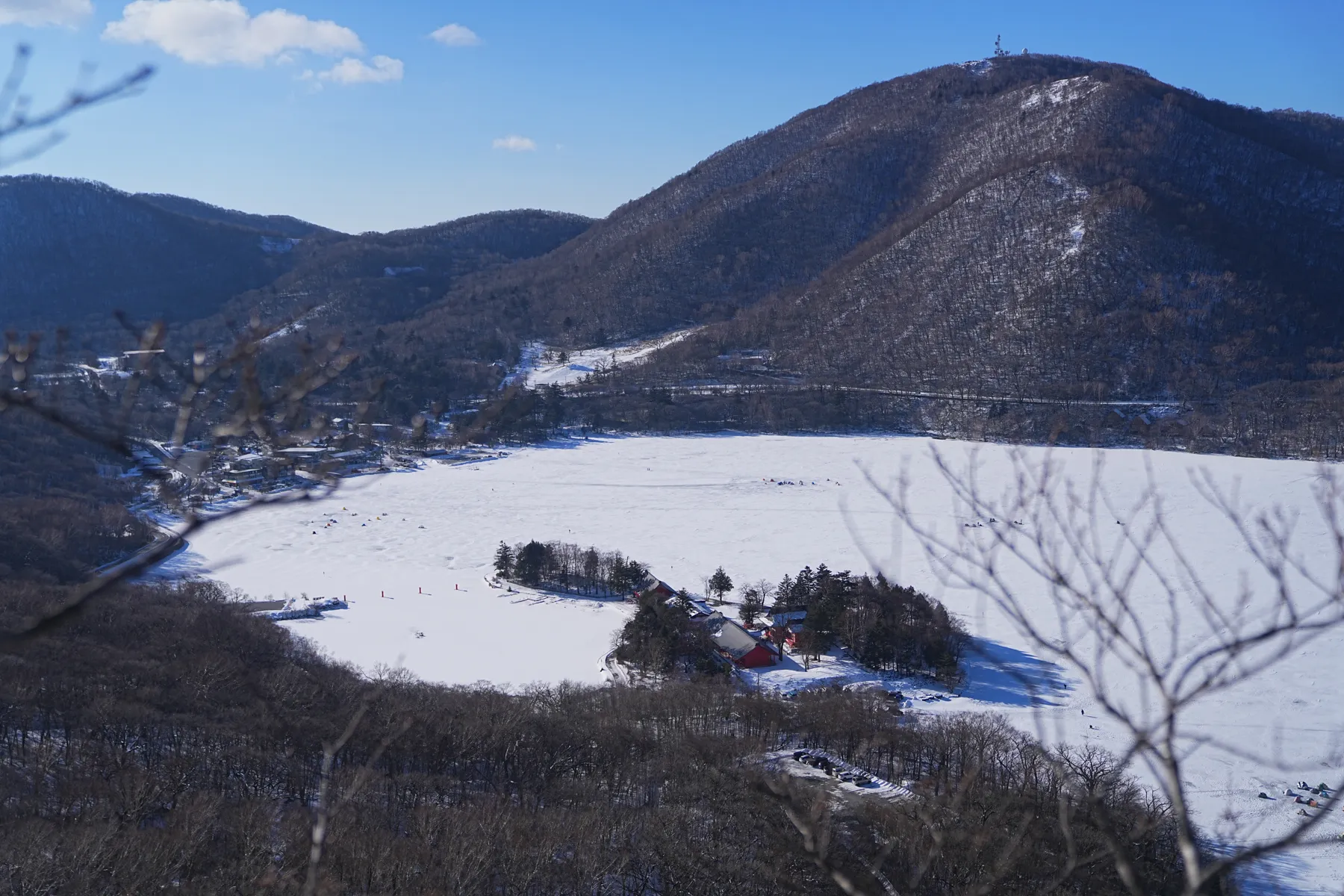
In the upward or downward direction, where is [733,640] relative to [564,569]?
downward

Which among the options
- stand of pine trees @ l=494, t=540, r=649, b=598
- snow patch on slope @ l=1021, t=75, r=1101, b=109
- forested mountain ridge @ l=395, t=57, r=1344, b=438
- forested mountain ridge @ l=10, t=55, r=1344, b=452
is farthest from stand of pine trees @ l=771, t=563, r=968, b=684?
snow patch on slope @ l=1021, t=75, r=1101, b=109

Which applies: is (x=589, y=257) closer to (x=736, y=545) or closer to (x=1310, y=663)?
(x=736, y=545)

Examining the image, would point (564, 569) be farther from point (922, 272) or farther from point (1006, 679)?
point (922, 272)

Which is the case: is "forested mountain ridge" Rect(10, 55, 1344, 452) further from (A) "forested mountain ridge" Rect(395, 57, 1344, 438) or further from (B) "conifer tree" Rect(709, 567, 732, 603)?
(B) "conifer tree" Rect(709, 567, 732, 603)

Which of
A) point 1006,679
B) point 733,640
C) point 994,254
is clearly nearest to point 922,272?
point 994,254

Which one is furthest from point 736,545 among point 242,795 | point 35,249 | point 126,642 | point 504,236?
point 504,236
